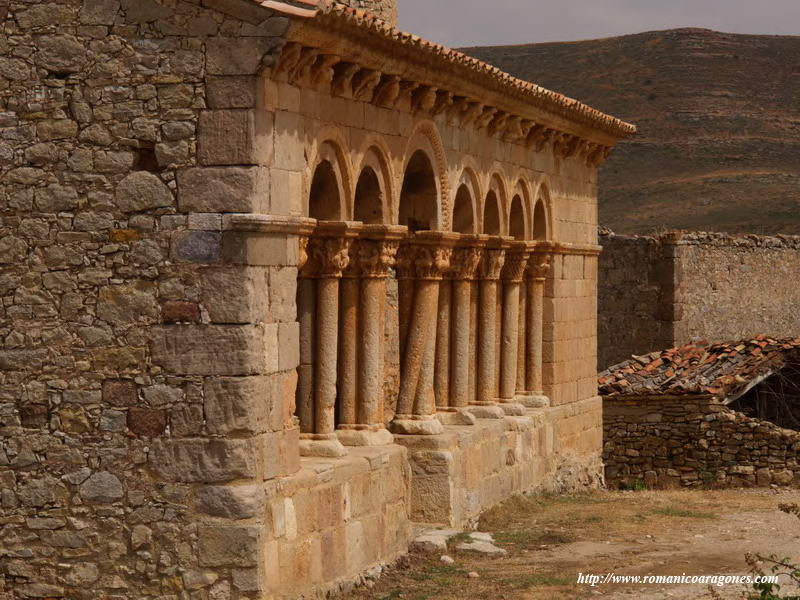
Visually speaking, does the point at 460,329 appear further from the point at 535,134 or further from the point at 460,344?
the point at 535,134

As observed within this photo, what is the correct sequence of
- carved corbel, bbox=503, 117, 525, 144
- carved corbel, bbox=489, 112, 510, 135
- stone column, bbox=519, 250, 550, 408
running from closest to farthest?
carved corbel, bbox=489, 112, 510, 135 → carved corbel, bbox=503, 117, 525, 144 → stone column, bbox=519, 250, 550, 408

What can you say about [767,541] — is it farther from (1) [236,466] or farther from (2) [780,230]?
(2) [780,230]

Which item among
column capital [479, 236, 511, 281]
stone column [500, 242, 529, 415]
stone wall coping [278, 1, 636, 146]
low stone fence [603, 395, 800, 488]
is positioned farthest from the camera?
low stone fence [603, 395, 800, 488]

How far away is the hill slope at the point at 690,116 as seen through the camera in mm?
52281

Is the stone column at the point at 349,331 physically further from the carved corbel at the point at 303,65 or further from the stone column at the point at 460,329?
the stone column at the point at 460,329

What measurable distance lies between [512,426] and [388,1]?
14.9 feet

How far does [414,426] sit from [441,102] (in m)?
2.77

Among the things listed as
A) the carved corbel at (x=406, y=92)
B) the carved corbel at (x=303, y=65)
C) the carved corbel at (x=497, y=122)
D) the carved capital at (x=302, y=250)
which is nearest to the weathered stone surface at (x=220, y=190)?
the carved capital at (x=302, y=250)

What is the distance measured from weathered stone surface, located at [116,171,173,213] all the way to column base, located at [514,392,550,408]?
7.52 metres

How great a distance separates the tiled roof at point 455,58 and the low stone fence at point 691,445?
142 inches

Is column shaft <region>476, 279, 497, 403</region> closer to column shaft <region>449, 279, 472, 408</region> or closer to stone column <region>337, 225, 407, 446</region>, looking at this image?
column shaft <region>449, 279, 472, 408</region>

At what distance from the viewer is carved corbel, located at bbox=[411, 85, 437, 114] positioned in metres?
13.4

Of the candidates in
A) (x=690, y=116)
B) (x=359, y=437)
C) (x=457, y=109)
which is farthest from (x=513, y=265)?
(x=690, y=116)

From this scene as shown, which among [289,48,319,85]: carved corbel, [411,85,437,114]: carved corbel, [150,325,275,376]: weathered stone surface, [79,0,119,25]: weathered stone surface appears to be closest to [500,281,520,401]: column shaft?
[411,85,437,114]: carved corbel
